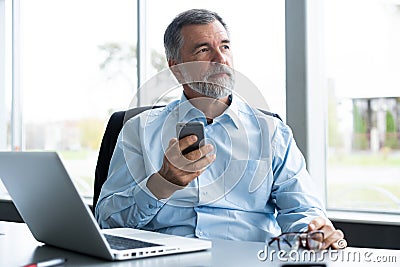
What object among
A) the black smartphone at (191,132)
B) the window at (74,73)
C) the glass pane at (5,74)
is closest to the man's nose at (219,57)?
the black smartphone at (191,132)

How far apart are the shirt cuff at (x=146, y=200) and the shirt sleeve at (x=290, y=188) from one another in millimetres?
357

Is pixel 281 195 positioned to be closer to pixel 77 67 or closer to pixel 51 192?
pixel 51 192

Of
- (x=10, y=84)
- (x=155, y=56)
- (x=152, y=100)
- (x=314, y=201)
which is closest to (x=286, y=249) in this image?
(x=314, y=201)

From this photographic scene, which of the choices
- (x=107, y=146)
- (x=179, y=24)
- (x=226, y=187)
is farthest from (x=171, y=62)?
(x=226, y=187)

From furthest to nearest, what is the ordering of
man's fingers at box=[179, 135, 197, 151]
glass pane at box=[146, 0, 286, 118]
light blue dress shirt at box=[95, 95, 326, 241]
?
glass pane at box=[146, 0, 286, 118] → light blue dress shirt at box=[95, 95, 326, 241] → man's fingers at box=[179, 135, 197, 151]

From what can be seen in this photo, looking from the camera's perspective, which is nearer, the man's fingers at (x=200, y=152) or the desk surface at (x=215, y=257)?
the desk surface at (x=215, y=257)

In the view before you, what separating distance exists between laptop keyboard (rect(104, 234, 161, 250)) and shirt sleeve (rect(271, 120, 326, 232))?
497 millimetres

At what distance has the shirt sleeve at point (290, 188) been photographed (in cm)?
180

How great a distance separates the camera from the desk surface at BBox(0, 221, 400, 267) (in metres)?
1.25

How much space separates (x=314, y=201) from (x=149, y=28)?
182 cm

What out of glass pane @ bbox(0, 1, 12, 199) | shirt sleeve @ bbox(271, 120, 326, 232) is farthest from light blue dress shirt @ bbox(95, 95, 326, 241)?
glass pane @ bbox(0, 1, 12, 199)

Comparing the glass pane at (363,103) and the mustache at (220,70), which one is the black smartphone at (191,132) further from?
the glass pane at (363,103)

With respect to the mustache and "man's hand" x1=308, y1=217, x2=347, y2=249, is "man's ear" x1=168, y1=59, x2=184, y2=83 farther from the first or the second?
"man's hand" x1=308, y1=217, x2=347, y2=249

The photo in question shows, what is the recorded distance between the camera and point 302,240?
4.50 feet
